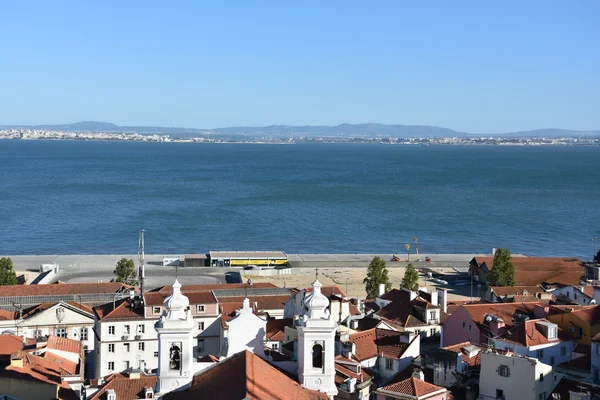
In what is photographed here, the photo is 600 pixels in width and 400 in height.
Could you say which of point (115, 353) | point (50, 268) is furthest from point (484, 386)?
point (50, 268)

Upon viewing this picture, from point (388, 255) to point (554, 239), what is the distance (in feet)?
77.2

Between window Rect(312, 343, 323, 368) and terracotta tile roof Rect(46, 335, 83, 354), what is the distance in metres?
10.3

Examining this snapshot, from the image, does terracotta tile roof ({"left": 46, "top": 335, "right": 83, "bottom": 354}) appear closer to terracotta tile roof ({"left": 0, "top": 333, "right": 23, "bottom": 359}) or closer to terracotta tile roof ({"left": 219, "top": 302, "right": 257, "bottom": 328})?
terracotta tile roof ({"left": 0, "top": 333, "right": 23, "bottom": 359})

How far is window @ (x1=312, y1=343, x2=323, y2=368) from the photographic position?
58.3 feet

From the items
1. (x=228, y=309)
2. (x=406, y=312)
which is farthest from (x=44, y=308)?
(x=406, y=312)

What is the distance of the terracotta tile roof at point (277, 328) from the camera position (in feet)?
88.6

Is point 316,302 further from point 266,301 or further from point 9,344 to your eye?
point 266,301

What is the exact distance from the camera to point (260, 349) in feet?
61.8

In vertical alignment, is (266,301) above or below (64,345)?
below

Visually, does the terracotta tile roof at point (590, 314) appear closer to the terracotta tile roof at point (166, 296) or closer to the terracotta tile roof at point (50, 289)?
the terracotta tile roof at point (166, 296)

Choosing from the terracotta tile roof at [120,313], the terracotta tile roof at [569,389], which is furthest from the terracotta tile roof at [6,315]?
the terracotta tile roof at [569,389]

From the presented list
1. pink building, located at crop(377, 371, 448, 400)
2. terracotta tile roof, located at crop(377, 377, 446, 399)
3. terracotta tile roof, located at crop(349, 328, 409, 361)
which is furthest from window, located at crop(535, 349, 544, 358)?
terracotta tile roof, located at crop(377, 377, 446, 399)

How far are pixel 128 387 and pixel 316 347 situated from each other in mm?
4316

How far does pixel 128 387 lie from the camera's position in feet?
62.3
